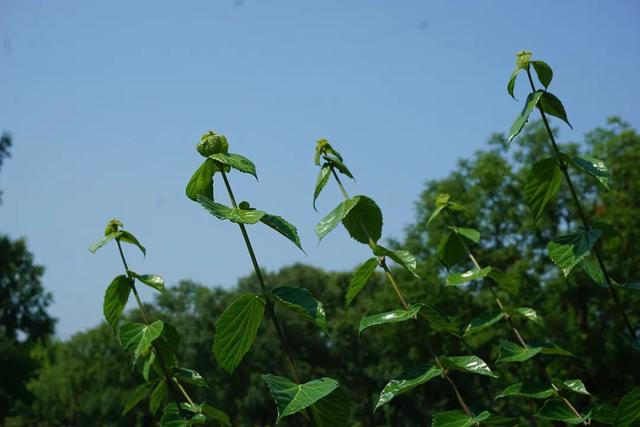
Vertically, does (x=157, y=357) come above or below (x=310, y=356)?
below

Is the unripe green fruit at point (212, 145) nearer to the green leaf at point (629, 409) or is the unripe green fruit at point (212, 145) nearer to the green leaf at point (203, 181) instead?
the green leaf at point (203, 181)

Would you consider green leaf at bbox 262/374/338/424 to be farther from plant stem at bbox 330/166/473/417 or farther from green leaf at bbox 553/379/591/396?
green leaf at bbox 553/379/591/396

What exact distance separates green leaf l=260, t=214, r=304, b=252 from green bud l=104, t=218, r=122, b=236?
0.85 meters

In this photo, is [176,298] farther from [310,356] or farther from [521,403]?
[521,403]

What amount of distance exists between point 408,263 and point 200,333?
133 feet

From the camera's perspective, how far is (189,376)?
73.9 inches

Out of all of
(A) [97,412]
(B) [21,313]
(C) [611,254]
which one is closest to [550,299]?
(C) [611,254]

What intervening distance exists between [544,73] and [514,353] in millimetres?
679

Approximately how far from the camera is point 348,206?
1538 mm

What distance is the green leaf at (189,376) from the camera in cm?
184

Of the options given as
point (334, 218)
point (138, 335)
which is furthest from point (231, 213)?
point (138, 335)

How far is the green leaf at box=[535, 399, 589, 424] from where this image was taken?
1.62m

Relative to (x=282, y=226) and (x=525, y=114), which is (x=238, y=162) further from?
(x=525, y=114)

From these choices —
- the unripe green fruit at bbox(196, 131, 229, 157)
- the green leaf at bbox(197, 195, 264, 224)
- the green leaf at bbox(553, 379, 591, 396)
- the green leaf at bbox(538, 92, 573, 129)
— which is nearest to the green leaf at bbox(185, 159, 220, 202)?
the unripe green fruit at bbox(196, 131, 229, 157)
